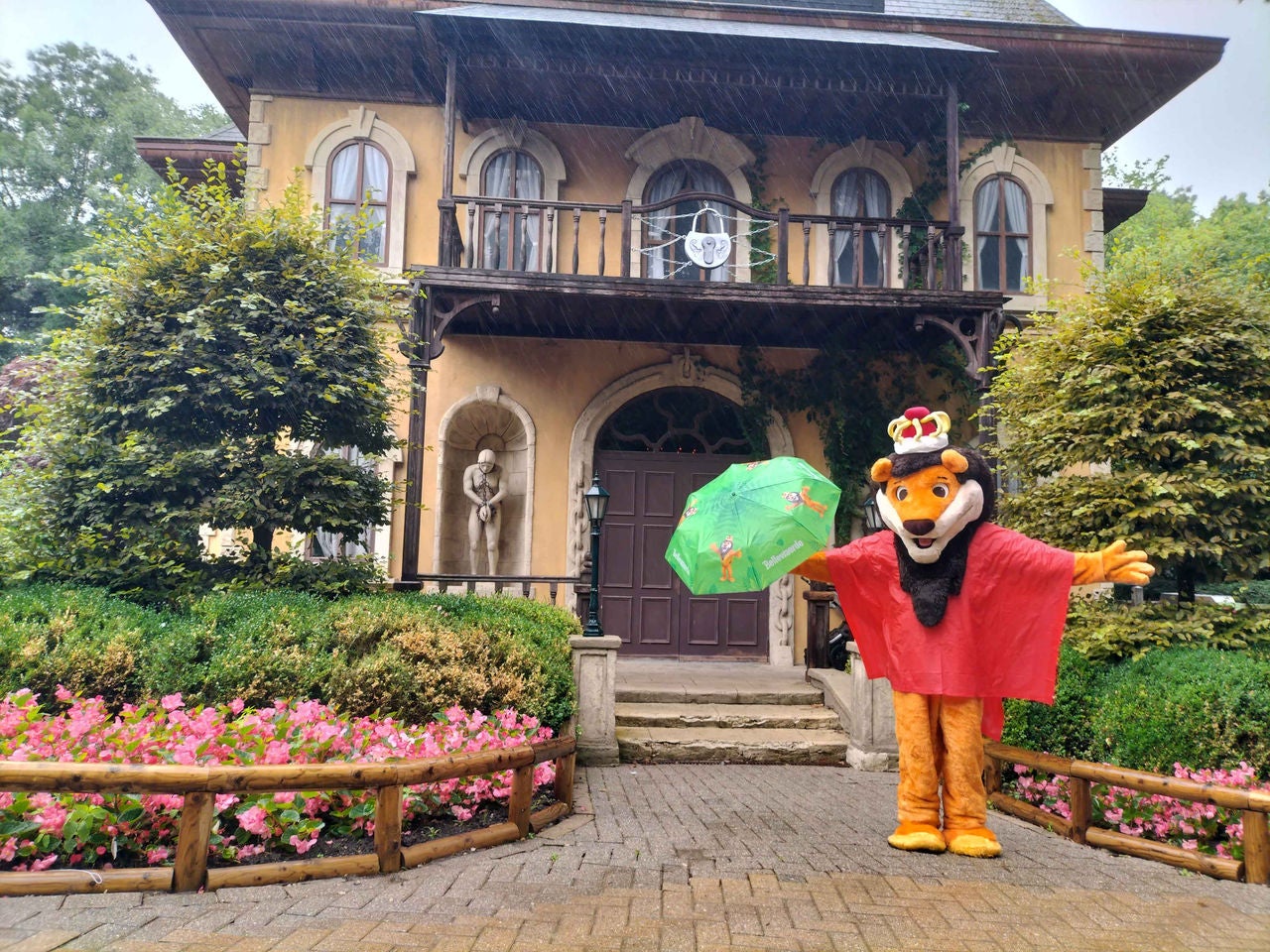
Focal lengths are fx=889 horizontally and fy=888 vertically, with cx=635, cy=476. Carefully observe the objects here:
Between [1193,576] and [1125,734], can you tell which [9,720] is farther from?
[1193,576]

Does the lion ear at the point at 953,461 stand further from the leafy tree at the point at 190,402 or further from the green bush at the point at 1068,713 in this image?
the leafy tree at the point at 190,402

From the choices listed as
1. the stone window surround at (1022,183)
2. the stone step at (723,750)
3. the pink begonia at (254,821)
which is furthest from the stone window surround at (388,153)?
the pink begonia at (254,821)

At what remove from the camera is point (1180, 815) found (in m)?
4.70

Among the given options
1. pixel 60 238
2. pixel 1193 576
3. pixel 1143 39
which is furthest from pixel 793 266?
pixel 60 238

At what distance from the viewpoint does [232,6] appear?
987 cm

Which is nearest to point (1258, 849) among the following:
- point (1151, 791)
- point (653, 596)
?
point (1151, 791)

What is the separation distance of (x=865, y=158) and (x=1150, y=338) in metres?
5.61

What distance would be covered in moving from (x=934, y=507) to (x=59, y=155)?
25.7m

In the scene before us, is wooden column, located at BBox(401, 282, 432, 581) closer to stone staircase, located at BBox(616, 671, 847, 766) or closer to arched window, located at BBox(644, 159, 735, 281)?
stone staircase, located at BBox(616, 671, 847, 766)

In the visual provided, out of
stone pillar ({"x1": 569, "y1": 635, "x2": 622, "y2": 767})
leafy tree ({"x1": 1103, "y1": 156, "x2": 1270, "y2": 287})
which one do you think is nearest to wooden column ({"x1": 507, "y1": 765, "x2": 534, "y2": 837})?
stone pillar ({"x1": 569, "y1": 635, "x2": 622, "y2": 767})

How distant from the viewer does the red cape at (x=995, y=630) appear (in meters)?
4.29

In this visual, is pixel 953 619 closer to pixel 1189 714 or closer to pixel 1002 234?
pixel 1189 714

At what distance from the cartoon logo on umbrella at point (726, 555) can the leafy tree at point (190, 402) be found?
3.67 metres

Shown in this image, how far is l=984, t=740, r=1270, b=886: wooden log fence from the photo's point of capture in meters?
4.08
